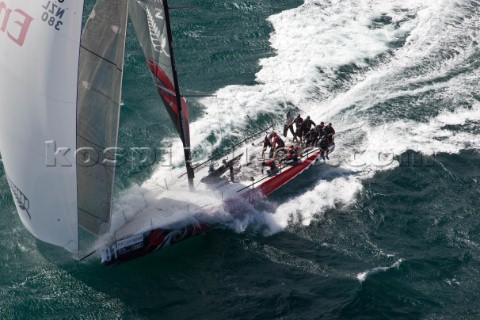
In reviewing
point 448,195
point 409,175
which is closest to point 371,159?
point 409,175

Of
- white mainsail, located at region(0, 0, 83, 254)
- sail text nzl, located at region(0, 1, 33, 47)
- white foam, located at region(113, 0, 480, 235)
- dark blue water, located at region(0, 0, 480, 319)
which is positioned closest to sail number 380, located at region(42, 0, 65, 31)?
white mainsail, located at region(0, 0, 83, 254)

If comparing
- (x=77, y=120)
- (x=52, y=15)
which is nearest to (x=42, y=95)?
(x=77, y=120)

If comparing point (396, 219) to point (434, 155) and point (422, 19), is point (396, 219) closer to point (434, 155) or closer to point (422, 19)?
point (434, 155)

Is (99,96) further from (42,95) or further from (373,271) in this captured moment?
(373,271)

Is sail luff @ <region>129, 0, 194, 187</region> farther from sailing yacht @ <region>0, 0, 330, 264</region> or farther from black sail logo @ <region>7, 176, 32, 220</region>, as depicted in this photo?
black sail logo @ <region>7, 176, 32, 220</region>

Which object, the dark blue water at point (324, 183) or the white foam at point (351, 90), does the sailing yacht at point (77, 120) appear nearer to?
the dark blue water at point (324, 183)

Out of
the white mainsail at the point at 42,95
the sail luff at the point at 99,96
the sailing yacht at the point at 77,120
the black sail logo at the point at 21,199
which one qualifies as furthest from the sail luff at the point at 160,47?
the black sail logo at the point at 21,199
